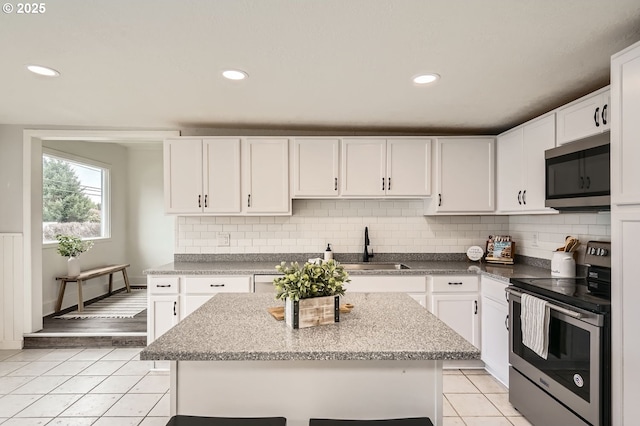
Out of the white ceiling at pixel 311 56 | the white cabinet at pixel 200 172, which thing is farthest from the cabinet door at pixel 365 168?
the white cabinet at pixel 200 172

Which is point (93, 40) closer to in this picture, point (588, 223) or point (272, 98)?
point (272, 98)

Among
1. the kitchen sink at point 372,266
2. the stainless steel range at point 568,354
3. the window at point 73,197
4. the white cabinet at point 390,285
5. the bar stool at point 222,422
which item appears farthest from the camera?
the window at point 73,197

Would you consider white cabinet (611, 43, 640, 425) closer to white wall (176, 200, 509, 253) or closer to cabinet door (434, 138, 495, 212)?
cabinet door (434, 138, 495, 212)

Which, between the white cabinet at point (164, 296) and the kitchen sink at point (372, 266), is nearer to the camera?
the white cabinet at point (164, 296)

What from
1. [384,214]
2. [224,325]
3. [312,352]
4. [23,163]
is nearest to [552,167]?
[384,214]

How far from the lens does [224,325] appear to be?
147 cm

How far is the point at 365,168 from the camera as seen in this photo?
340cm

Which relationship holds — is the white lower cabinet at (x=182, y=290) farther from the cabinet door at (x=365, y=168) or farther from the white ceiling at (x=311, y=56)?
the white ceiling at (x=311, y=56)

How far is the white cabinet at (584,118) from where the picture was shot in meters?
2.13

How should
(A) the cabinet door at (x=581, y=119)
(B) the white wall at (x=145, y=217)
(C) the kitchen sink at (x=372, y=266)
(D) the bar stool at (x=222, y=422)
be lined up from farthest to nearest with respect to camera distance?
(B) the white wall at (x=145, y=217), (C) the kitchen sink at (x=372, y=266), (A) the cabinet door at (x=581, y=119), (D) the bar stool at (x=222, y=422)

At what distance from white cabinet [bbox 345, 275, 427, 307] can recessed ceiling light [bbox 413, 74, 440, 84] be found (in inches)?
64.8

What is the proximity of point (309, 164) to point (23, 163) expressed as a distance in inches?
117

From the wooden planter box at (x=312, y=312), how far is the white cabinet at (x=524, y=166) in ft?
7.04

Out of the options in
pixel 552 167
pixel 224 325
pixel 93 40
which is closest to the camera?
pixel 224 325
